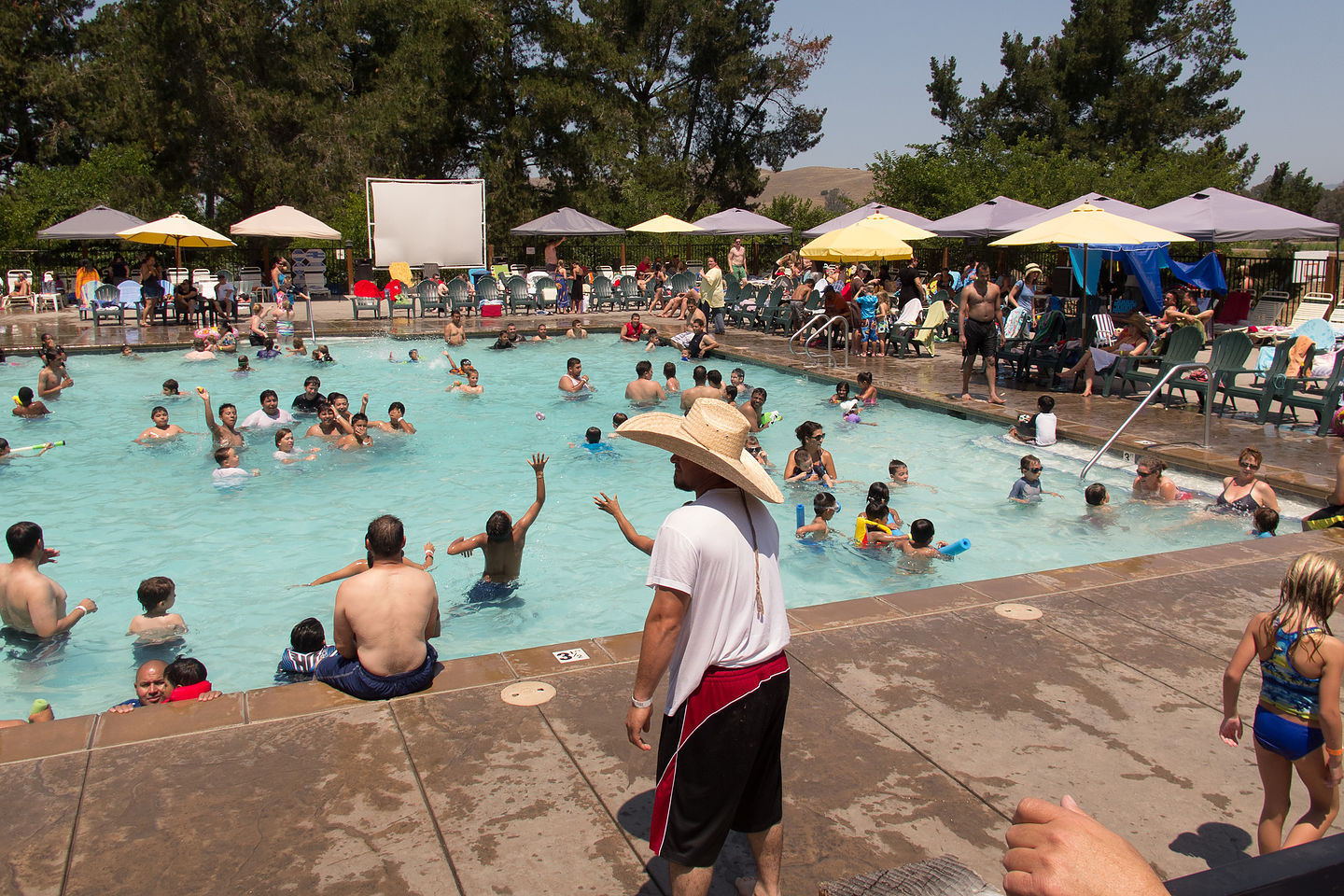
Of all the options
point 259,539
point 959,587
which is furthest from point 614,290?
point 959,587

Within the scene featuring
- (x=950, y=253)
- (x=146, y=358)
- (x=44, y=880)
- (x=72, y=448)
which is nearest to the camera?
(x=44, y=880)

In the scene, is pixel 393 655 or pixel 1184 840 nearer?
pixel 1184 840

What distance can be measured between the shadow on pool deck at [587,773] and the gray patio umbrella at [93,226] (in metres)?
21.9

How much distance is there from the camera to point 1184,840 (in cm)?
364

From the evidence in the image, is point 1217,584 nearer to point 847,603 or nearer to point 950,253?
point 847,603

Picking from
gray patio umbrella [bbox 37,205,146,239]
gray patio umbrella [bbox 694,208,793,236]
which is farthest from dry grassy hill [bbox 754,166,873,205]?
gray patio umbrella [bbox 37,205,146,239]

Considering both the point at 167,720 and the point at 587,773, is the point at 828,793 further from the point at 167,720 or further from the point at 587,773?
the point at 167,720

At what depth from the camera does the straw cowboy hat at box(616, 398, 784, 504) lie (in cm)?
293

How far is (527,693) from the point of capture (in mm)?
4746

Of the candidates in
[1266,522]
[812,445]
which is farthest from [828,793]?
[812,445]

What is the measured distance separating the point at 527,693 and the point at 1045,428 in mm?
8323

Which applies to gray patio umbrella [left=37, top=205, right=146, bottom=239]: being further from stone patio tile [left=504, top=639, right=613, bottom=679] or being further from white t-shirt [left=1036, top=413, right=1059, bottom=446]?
stone patio tile [left=504, top=639, right=613, bottom=679]

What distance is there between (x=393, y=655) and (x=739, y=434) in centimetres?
253

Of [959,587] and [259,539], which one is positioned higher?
[959,587]
